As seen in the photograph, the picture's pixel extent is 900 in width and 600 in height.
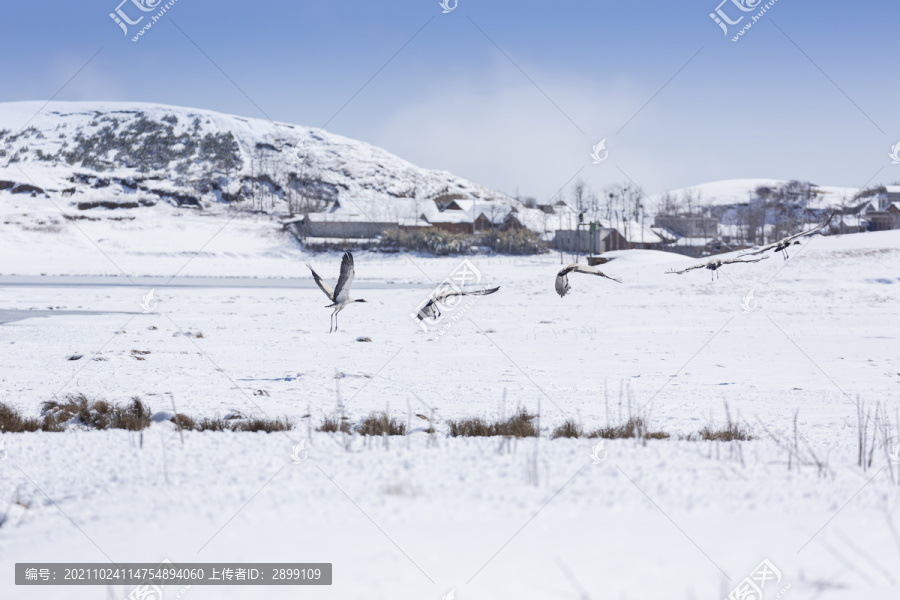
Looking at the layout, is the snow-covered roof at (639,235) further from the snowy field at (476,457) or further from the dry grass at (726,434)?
the dry grass at (726,434)

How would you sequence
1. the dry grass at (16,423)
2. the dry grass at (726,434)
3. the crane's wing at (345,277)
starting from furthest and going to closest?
the dry grass at (16,423)
the crane's wing at (345,277)
the dry grass at (726,434)

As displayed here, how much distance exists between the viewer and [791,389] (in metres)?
13.8

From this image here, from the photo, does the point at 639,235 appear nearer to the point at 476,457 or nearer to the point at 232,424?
the point at 232,424

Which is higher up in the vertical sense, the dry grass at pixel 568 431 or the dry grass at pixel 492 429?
the dry grass at pixel 492 429

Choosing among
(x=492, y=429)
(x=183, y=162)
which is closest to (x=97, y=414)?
(x=492, y=429)

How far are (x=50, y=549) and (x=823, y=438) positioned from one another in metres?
8.27

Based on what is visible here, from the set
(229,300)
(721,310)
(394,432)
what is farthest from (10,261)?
(394,432)

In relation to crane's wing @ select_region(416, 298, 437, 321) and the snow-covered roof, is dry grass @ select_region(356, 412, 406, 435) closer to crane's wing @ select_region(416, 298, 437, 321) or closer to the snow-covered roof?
crane's wing @ select_region(416, 298, 437, 321)
